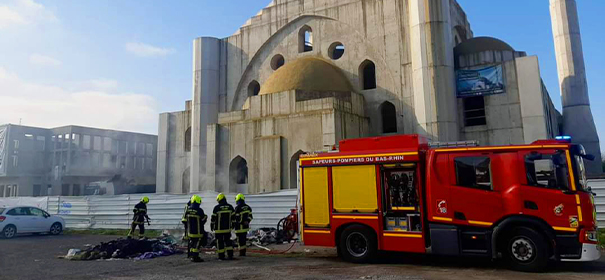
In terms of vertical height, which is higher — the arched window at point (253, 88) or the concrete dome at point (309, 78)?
the arched window at point (253, 88)

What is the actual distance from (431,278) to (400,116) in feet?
57.5

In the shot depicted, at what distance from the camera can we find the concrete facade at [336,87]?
21.3m

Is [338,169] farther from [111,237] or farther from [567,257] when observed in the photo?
[111,237]

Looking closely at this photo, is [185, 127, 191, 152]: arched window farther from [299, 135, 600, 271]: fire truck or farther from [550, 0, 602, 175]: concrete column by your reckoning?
[550, 0, 602, 175]: concrete column

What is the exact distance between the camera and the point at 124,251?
34.5ft

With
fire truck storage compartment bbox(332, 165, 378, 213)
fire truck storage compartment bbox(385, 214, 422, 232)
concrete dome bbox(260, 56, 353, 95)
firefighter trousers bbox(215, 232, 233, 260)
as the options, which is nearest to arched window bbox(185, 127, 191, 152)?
concrete dome bbox(260, 56, 353, 95)

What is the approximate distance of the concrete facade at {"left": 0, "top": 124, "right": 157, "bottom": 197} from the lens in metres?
37.6

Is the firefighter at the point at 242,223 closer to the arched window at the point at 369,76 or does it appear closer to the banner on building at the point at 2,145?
the arched window at the point at 369,76

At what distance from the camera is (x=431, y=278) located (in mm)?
7043

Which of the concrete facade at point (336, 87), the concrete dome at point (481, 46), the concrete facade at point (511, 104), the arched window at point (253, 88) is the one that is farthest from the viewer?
the arched window at point (253, 88)

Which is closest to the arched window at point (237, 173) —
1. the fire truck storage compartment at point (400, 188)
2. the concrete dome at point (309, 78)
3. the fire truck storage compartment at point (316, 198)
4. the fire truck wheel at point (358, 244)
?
the concrete dome at point (309, 78)

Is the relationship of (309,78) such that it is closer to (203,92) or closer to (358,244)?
(203,92)

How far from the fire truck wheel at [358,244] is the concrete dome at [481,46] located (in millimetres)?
18136

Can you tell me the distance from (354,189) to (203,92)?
2223cm
